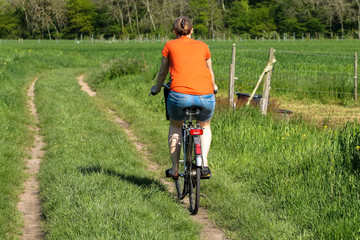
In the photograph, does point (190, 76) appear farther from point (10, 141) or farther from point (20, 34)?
point (20, 34)

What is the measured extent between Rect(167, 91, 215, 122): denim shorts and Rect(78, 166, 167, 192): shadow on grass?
125 centimetres

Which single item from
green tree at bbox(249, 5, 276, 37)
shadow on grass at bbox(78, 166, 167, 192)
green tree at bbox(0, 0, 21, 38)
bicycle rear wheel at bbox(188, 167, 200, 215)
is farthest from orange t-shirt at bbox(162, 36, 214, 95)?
green tree at bbox(0, 0, 21, 38)

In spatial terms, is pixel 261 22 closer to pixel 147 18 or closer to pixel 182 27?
pixel 147 18

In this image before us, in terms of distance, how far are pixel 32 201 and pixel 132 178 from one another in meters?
1.27

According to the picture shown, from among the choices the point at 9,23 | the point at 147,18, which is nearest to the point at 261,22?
the point at 147,18

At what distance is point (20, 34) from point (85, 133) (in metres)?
112

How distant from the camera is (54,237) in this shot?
180 inches

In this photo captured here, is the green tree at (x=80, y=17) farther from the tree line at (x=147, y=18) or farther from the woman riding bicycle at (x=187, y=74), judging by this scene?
the woman riding bicycle at (x=187, y=74)

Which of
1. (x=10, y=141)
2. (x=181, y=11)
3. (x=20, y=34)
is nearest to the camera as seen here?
(x=10, y=141)

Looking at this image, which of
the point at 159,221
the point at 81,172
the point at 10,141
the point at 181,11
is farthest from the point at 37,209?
the point at 181,11

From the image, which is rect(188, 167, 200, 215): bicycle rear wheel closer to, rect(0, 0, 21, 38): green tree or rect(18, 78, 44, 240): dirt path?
rect(18, 78, 44, 240): dirt path

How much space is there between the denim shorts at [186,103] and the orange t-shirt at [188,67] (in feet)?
0.14

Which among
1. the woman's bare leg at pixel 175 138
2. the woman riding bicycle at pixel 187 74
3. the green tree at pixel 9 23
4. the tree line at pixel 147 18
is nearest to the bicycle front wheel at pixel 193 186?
the woman's bare leg at pixel 175 138

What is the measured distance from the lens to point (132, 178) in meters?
6.41
